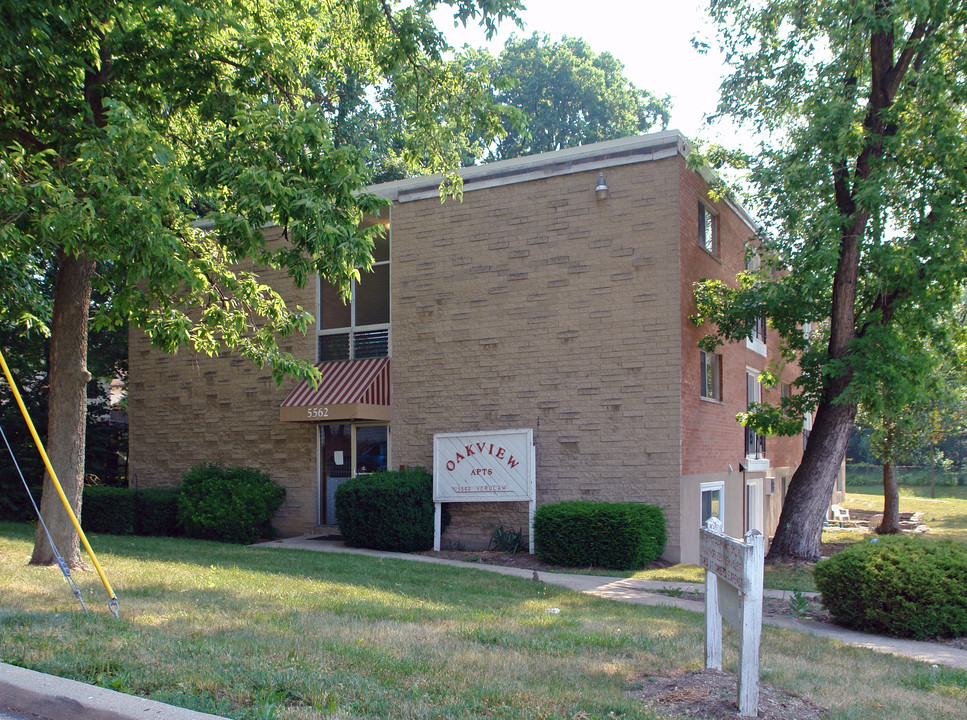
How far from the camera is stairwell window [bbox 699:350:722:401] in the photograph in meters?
16.4

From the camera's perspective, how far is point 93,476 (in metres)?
21.3

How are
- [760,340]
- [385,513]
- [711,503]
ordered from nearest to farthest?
[385,513], [711,503], [760,340]

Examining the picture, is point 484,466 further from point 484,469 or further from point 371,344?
point 371,344

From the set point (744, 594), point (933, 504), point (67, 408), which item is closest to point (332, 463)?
point (67, 408)

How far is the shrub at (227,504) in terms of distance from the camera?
15.8m

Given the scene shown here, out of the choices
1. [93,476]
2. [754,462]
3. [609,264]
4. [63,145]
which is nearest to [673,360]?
[609,264]

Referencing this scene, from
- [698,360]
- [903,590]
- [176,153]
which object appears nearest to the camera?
[903,590]

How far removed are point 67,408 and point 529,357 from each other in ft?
25.0

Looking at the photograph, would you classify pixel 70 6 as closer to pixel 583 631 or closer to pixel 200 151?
pixel 200 151

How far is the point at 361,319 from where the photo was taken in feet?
56.6

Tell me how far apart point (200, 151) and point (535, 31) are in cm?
3370

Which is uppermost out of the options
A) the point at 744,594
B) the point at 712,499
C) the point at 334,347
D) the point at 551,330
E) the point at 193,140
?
the point at 193,140

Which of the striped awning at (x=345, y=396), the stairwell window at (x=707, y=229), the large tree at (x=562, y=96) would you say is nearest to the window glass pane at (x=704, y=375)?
the stairwell window at (x=707, y=229)

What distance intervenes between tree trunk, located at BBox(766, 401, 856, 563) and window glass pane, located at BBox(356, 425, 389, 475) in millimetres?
7363
